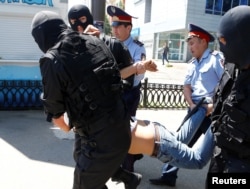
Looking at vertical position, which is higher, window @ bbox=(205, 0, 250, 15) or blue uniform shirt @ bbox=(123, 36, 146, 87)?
window @ bbox=(205, 0, 250, 15)

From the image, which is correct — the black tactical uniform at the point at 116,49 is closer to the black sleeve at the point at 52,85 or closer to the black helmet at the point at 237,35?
the black sleeve at the point at 52,85

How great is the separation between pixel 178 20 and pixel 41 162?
2531 cm

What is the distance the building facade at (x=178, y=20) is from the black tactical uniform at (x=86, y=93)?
22.4 meters

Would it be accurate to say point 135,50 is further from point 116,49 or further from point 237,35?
point 237,35

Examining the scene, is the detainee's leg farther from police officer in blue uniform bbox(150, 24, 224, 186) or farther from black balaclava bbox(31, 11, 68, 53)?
police officer in blue uniform bbox(150, 24, 224, 186)

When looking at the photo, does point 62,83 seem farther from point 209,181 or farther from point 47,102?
point 209,181

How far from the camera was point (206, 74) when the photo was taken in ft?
10.6

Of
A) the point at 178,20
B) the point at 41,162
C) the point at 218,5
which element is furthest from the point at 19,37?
the point at 218,5

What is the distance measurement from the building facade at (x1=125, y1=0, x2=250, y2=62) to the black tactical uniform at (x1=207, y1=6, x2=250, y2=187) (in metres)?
22.4

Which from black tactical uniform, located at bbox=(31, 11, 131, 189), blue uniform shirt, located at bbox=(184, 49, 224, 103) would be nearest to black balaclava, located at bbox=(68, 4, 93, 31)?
black tactical uniform, located at bbox=(31, 11, 131, 189)

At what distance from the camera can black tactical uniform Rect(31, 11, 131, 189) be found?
1.85 meters

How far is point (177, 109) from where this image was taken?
27.1 ft

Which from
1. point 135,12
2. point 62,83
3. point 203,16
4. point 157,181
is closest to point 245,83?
point 62,83

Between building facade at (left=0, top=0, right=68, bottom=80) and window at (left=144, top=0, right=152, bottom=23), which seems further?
window at (left=144, top=0, right=152, bottom=23)
